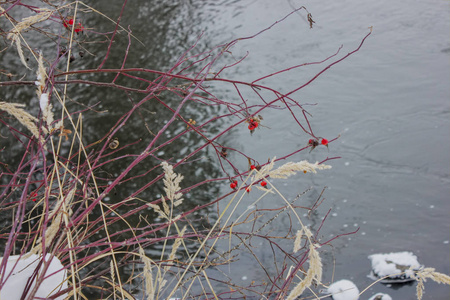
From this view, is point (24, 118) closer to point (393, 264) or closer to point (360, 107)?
point (393, 264)

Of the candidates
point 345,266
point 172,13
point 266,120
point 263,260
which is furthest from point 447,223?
point 172,13

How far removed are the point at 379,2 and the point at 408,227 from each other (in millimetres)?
5405

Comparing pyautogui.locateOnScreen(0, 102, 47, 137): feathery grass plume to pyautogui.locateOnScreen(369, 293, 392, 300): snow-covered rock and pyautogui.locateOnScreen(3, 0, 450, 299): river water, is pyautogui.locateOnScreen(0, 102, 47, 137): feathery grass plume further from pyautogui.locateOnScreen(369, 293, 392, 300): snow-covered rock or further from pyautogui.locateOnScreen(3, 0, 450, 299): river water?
Answer: pyautogui.locateOnScreen(369, 293, 392, 300): snow-covered rock

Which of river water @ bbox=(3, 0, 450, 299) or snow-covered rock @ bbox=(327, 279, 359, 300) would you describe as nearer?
snow-covered rock @ bbox=(327, 279, 359, 300)

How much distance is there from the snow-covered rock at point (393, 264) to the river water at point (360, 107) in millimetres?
67

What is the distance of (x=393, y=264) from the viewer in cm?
417

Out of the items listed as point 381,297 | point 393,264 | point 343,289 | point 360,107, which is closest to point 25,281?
point 343,289

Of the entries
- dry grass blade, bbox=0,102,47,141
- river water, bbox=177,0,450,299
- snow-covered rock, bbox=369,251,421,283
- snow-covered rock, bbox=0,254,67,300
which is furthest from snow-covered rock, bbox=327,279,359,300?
dry grass blade, bbox=0,102,47,141

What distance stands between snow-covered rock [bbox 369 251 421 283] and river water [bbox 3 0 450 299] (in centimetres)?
7

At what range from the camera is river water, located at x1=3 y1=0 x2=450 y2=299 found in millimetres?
4527

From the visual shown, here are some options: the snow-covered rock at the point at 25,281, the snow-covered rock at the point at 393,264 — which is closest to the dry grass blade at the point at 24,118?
the snow-covered rock at the point at 25,281

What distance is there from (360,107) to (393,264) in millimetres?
2440

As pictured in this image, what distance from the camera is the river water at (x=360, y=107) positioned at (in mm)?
4527

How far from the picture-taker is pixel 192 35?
342 inches
